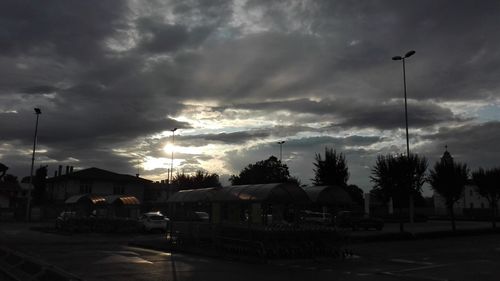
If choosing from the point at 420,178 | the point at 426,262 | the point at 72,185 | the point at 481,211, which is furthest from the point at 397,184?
the point at 72,185

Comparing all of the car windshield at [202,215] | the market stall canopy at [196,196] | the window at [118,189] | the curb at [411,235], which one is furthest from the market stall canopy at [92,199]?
the window at [118,189]

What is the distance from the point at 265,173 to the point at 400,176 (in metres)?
58.0

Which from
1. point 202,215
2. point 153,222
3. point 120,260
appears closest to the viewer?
point 120,260

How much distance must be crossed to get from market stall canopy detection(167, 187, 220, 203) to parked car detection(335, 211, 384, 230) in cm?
1671

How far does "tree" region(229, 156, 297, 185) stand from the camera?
86.9 metres

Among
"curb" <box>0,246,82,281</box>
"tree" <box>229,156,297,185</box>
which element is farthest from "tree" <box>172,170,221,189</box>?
"curb" <box>0,246,82,281</box>

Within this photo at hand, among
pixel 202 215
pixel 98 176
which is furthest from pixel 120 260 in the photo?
pixel 98 176

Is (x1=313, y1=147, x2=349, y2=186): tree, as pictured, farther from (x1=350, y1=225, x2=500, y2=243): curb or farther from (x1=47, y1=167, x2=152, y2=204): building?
(x1=47, y1=167, x2=152, y2=204): building

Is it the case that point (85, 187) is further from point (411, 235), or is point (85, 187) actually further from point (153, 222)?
point (411, 235)

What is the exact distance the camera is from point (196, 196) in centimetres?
2542

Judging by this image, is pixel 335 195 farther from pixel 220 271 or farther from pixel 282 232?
pixel 220 271

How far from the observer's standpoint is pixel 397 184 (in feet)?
104

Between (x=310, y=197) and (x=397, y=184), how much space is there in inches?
451

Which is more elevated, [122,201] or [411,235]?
[122,201]
